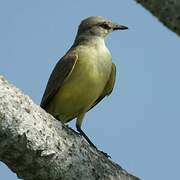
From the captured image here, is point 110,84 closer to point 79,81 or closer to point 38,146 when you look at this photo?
point 79,81

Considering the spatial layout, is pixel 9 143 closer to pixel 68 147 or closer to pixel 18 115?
pixel 18 115

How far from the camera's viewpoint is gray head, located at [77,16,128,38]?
24.5 feet

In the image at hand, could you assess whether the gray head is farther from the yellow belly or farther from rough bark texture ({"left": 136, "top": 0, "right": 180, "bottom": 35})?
rough bark texture ({"left": 136, "top": 0, "right": 180, "bottom": 35})

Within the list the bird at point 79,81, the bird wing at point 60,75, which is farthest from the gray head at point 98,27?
the bird wing at point 60,75

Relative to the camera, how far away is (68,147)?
368 centimetres

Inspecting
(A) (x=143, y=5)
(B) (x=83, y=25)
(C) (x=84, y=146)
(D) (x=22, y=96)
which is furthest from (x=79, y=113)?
(A) (x=143, y=5)

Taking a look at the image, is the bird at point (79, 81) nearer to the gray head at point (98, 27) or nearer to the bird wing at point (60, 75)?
the bird wing at point (60, 75)

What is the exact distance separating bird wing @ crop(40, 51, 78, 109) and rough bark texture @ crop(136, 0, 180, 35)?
422cm

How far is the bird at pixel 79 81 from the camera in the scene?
6.60 m

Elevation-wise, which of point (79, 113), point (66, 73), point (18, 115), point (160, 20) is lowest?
point (79, 113)

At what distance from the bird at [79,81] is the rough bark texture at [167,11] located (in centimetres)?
412

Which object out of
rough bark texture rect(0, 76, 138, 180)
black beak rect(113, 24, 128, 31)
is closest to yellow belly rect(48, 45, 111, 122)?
A: black beak rect(113, 24, 128, 31)

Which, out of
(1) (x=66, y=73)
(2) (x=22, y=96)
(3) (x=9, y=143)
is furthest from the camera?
(1) (x=66, y=73)

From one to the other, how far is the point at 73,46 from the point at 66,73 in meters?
0.78
